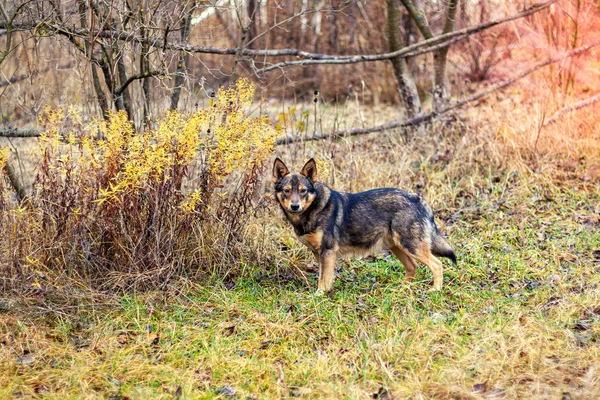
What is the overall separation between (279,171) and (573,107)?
6129mm

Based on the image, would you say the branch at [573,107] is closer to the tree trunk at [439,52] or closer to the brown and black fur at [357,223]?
the tree trunk at [439,52]

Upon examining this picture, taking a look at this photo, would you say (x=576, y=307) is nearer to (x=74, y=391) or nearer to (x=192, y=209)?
(x=192, y=209)

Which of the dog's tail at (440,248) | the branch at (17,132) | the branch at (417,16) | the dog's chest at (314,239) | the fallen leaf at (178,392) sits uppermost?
the branch at (417,16)

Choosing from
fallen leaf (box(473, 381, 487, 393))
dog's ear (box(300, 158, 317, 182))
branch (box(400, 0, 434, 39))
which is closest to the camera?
fallen leaf (box(473, 381, 487, 393))

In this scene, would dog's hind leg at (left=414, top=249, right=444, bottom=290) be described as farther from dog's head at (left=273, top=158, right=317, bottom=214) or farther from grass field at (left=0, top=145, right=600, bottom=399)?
dog's head at (left=273, top=158, right=317, bottom=214)

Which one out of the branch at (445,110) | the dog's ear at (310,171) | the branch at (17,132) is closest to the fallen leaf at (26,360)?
the dog's ear at (310,171)

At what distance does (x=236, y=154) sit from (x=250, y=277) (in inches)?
48.4

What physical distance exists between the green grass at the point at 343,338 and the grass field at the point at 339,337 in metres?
0.01

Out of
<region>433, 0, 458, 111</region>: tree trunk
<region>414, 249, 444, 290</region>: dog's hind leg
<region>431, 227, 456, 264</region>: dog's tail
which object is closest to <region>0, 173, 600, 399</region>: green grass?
<region>414, 249, 444, 290</region>: dog's hind leg

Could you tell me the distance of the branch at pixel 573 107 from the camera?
10555mm

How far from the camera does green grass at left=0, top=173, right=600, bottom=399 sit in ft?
15.4

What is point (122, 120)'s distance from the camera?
6398 millimetres

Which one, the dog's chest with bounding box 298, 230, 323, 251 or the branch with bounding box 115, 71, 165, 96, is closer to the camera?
the dog's chest with bounding box 298, 230, 323, 251

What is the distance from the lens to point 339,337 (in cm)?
554
